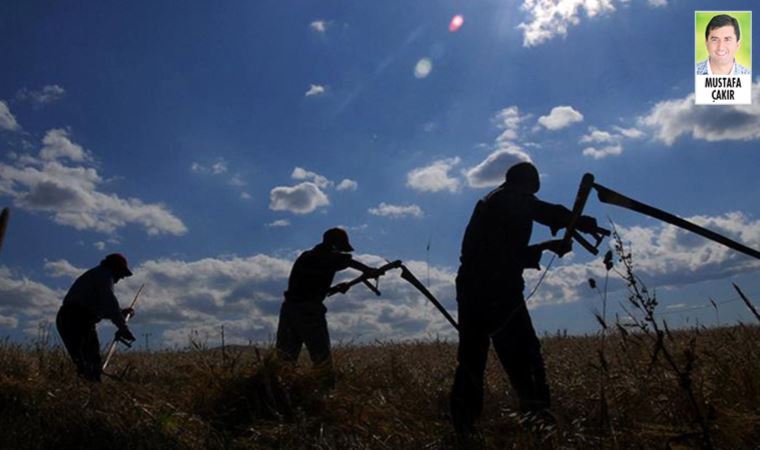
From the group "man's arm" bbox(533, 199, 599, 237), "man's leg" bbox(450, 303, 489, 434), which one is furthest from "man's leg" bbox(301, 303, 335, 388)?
"man's arm" bbox(533, 199, 599, 237)

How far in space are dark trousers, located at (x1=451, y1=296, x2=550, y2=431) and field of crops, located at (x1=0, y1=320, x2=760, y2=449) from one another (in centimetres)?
18

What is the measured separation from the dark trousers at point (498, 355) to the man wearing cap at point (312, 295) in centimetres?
278

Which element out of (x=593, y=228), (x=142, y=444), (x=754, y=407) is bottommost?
(x=142, y=444)

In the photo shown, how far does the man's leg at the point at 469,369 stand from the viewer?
14.7 feet

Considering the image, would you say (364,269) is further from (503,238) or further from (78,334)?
(78,334)

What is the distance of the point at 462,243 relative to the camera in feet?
16.1

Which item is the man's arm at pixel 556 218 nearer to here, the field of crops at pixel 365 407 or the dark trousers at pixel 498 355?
the dark trousers at pixel 498 355

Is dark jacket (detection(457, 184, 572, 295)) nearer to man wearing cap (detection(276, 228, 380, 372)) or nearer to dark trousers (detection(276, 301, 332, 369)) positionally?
man wearing cap (detection(276, 228, 380, 372))

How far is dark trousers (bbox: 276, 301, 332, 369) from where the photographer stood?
7.29m

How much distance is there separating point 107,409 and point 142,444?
0.78 m

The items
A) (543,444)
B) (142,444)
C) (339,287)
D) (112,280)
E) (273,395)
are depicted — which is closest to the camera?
(543,444)

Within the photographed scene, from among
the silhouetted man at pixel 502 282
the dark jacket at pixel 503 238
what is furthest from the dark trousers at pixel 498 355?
the dark jacket at pixel 503 238

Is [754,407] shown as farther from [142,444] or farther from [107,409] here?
[107,409]

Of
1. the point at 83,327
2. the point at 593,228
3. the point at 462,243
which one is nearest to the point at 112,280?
the point at 83,327
